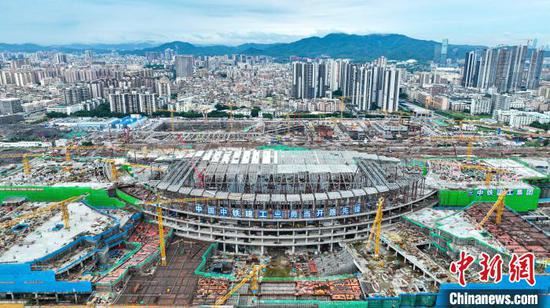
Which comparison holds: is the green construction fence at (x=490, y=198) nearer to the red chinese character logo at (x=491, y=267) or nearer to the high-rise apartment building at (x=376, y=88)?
the red chinese character logo at (x=491, y=267)

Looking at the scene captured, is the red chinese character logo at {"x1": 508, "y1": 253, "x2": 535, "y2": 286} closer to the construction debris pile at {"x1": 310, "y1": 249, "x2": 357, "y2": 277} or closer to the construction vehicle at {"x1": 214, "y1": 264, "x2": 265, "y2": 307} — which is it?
the construction debris pile at {"x1": 310, "y1": 249, "x2": 357, "y2": 277}

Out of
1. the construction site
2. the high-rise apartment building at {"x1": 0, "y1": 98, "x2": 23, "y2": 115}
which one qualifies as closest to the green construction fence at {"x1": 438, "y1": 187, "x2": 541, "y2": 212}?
→ the construction site

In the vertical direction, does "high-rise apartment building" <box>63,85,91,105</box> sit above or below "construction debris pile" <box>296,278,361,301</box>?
above

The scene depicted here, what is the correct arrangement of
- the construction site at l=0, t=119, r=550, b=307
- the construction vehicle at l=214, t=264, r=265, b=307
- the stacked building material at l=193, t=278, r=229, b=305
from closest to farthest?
the construction vehicle at l=214, t=264, r=265, b=307 < the stacked building material at l=193, t=278, r=229, b=305 < the construction site at l=0, t=119, r=550, b=307

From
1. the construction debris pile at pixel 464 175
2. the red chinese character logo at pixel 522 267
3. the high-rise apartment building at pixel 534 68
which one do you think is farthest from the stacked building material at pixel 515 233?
the high-rise apartment building at pixel 534 68

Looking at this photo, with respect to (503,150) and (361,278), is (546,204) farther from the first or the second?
(361,278)

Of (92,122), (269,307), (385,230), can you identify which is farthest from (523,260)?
(92,122)

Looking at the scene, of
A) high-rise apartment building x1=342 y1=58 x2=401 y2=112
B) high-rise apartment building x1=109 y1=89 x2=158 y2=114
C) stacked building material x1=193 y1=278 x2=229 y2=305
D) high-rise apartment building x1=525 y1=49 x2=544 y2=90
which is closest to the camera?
stacked building material x1=193 y1=278 x2=229 y2=305
